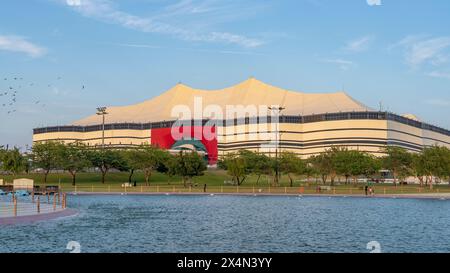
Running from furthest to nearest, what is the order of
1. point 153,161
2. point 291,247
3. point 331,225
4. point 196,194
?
point 153,161 < point 196,194 < point 331,225 < point 291,247

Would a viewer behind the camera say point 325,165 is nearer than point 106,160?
Yes

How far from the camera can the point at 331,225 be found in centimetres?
3994

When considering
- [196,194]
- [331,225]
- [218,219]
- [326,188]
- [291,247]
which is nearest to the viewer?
[291,247]

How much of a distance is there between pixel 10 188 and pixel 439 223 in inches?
A: 2622

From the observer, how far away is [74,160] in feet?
425

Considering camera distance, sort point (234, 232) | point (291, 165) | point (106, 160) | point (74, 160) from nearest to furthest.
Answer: point (234, 232), point (291, 165), point (74, 160), point (106, 160)

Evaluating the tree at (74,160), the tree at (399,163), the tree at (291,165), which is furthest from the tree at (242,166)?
the tree at (399,163)

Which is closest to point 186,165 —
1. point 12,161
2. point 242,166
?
point 242,166

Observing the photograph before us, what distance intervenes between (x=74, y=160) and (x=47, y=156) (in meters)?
7.76

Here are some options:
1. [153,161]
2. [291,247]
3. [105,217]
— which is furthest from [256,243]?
[153,161]

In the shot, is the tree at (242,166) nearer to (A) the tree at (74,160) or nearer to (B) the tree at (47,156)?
(A) the tree at (74,160)

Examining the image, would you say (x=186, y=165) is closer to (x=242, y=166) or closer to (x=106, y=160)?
(x=242, y=166)

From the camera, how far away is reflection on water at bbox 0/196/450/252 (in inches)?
1141
